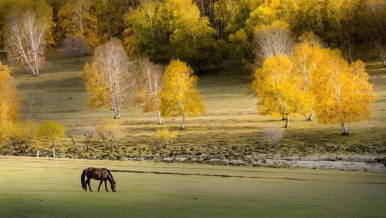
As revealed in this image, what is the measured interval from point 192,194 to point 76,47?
103m

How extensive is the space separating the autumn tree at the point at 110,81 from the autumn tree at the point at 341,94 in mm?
29079

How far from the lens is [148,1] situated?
118 m

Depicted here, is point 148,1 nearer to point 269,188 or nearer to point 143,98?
point 143,98

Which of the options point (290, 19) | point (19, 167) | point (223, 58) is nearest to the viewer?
point (19, 167)

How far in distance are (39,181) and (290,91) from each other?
4293 centimetres

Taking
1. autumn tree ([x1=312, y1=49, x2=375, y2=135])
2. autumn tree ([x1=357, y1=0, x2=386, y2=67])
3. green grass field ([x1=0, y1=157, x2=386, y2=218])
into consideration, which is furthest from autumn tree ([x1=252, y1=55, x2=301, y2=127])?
green grass field ([x1=0, y1=157, x2=386, y2=218])

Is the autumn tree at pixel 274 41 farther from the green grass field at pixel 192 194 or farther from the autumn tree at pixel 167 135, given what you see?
the green grass field at pixel 192 194

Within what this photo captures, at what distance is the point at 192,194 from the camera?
27.5 meters

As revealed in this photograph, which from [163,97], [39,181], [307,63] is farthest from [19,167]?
[307,63]

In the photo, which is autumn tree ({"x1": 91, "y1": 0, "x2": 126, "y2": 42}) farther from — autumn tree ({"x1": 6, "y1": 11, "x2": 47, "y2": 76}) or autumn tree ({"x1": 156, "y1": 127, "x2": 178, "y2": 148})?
autumn tree ({"x1": 156, "y1": 127, "x2": 178, "y2": 148})

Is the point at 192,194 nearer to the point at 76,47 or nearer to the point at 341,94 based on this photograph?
the point at 341,94

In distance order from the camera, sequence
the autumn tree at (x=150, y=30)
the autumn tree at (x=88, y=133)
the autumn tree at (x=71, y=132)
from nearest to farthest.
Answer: the autumn tree at (x=88, y=133) → the autumn tree at (x=71, y=132) → the autumn tree at (x=150, y=30)

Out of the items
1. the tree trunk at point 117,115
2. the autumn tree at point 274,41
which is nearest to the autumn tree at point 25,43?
the tree trunk at point 117,115

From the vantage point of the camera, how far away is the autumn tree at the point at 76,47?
126 m
